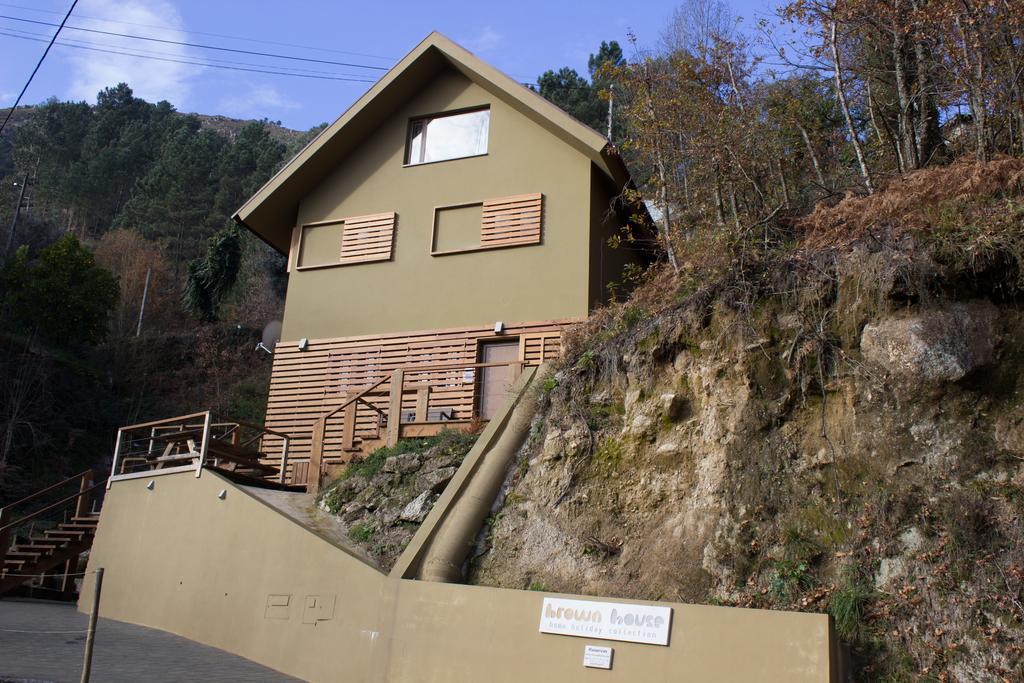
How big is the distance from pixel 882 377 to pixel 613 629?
13.1ft

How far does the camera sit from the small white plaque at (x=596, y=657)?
844 centimetres

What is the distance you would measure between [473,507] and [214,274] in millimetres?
24792

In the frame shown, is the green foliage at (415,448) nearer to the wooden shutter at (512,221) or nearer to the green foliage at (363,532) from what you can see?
the green foliage at (363,532)

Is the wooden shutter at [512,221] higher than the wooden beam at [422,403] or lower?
higher

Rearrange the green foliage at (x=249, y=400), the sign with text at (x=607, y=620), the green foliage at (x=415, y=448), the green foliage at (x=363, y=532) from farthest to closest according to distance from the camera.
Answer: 1. the green foliage at (x=249, y=400)
2. the green foliage at (x=415, y=448)
3. the green foliage at (x=363, y=532)
4. the sign with text at (x=607, y=620)

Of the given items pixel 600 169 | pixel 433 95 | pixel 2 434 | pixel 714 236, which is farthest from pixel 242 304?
pixel 714 236

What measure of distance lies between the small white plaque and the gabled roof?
9995 millimetres

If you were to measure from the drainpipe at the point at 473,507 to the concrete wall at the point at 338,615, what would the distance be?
0.59 m

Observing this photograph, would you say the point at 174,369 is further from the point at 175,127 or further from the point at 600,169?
the point at 175,127

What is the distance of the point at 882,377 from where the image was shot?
31.5 feet

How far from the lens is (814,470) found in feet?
31.2

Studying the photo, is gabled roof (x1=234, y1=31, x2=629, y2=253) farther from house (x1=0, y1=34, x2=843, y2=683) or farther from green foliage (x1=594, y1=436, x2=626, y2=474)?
green foliage (x1=594, y1=436, x2=626, y2=474)

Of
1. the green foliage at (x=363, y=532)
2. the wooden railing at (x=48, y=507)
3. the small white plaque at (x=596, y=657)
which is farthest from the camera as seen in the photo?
the wooden railing at (x=48, y=507)

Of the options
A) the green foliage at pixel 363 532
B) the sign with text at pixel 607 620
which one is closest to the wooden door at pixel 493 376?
the green foliage at pixel 363 532
